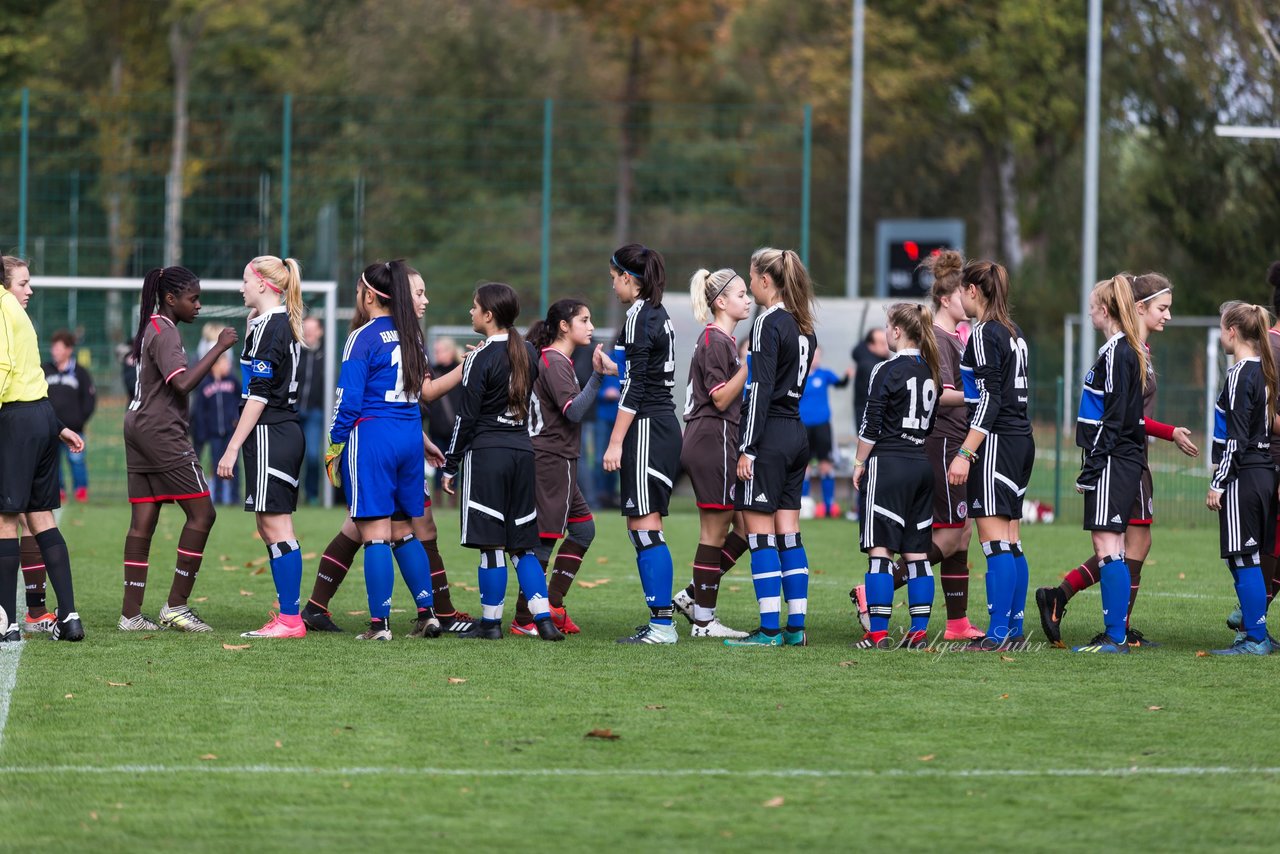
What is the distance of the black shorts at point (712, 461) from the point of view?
8.68 meters

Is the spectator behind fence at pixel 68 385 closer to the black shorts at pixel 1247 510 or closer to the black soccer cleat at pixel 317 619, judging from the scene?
the black soccer cleat at pixel 317 619

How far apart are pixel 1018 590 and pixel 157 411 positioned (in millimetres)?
4481

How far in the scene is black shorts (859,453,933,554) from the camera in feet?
27.3

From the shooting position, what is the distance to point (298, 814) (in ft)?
17.5

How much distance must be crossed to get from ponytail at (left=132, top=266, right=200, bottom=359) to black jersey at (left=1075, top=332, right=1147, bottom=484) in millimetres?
4572

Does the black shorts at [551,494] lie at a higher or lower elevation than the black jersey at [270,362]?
lower

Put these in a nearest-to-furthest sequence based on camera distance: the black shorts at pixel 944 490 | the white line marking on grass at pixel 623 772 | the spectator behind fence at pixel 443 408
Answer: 1. the white line marking on grass at pixel 623 772
2. the black shorts at pixel 944 490
3. the spectator behind fence at pixel 443 408

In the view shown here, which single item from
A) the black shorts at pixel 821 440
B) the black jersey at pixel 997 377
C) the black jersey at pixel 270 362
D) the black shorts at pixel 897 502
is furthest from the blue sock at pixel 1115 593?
the black shorts at pixel 821 440

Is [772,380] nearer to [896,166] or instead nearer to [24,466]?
[24,466]

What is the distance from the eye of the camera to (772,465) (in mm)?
8445

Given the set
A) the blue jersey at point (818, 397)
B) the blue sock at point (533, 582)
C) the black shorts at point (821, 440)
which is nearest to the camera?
the blue sock at point (533, 582)

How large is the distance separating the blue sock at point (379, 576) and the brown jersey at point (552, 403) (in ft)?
3.36

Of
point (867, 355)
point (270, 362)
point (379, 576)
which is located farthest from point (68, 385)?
point (379, 576)

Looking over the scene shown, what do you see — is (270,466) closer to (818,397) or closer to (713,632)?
(713,632)
